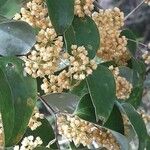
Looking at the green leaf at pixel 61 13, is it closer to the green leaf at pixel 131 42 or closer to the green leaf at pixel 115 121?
the green leaf at pixel 115 121

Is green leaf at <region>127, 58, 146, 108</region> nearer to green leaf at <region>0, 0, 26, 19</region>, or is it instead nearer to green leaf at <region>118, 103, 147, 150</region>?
green leaf at <region>118, 103, 147, 150</region>

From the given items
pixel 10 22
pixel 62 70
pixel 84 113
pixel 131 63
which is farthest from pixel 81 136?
pixel 131 63

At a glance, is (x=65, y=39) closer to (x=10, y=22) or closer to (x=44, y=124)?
(x=10, y=22)

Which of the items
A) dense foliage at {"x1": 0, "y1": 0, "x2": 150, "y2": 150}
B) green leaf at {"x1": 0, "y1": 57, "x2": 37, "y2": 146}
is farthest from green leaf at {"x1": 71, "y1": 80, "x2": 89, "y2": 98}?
green leaf at {"x1": 0, "y1": 57, "x2": 37, "y2": 146}

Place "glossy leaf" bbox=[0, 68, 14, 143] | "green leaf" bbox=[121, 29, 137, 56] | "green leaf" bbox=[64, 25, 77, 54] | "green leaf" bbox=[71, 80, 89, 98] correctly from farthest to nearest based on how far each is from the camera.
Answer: "green leaf" bbox=[121, 29, 137, 56] → "green leaf" bbox=[71, 80, 89, 98] → "green leaf" bbox=[64, 25, 77, 54] → "glossy leaf" bbox=[0, 68, 14, 143]

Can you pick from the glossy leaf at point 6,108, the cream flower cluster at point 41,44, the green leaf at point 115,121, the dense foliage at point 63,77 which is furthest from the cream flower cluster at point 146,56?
the glossy leaf at point 6,108
